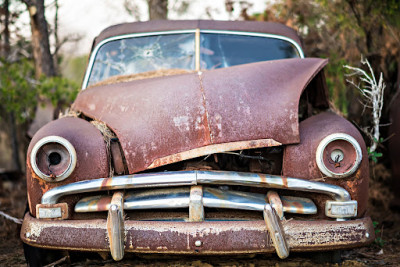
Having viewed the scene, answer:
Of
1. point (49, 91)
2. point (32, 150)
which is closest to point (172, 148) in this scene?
point (32, 150)

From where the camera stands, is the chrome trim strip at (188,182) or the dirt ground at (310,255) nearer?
the chrome trim strip at (188,182)

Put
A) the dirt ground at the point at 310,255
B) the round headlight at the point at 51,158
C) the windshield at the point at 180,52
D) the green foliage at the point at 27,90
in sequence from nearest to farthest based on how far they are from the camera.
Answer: the round headlight at the point at 51,158
the dirt ground at the point at 310,255
the windshield at the point at 180,52
the green foliage at the point at 27,90

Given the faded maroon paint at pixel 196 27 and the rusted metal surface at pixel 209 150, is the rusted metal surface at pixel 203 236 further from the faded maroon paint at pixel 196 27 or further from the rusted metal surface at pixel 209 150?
the faded maroon paint at pixel 196 27

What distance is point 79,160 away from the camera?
7.96 feet

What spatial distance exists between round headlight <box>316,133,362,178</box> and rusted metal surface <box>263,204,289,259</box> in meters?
0.42

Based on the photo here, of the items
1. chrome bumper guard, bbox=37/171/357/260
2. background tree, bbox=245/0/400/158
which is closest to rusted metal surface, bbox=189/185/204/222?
chrome bumper guard, bbox=37/171/357/260

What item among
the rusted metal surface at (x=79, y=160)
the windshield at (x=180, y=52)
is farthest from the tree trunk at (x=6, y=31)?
the rusted metal surface at (x=79, y=160)

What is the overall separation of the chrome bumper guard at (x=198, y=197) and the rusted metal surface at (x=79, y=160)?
0.08 m

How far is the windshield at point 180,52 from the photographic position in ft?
11.5

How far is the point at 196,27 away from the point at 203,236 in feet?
6.75

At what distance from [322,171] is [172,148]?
85 cm

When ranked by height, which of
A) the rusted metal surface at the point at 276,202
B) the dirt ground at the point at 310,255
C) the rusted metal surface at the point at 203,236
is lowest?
the dirt ground at the point at 310,255

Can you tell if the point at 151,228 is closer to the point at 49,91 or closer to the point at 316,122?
the point at 316,122

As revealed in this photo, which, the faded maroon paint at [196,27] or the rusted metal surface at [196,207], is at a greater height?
the faded maroon paint at [196,27]
